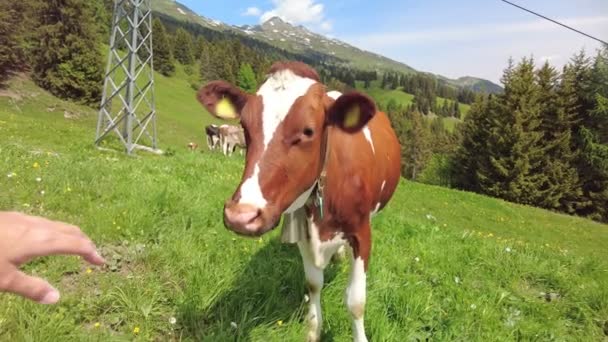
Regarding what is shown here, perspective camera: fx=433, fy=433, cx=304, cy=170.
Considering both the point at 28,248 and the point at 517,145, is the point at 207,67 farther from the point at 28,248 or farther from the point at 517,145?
the point at 28,248

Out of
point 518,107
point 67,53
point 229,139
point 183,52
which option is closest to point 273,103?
point 229,139

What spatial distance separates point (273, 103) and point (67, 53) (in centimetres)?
4306

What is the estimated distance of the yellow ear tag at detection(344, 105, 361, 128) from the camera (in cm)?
→ 305

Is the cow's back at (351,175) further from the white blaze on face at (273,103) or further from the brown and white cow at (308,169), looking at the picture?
the white blaze on face at (273,103)

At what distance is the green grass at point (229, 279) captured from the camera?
3590 millimetres

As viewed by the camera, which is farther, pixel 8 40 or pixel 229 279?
pixel 8 40

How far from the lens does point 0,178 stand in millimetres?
5953

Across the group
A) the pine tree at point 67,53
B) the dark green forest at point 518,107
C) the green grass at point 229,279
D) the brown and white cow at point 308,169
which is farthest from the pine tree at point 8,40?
the brown and white cow at point 308,169

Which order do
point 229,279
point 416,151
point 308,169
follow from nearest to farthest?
point 308,169
point 229,279
point 416,151

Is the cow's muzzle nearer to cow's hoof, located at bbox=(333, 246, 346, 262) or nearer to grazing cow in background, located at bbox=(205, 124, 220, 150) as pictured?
cow's hoof, located at bbox=(333, 246, 346, 262)

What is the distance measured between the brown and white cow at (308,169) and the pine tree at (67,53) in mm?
40401

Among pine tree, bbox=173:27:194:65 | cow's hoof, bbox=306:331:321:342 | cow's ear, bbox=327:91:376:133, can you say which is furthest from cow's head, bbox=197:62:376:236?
pine tree, bbox=173:27:194:65

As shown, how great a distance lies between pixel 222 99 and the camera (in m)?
3.28

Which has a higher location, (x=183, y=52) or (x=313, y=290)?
(x=313, y=290)
